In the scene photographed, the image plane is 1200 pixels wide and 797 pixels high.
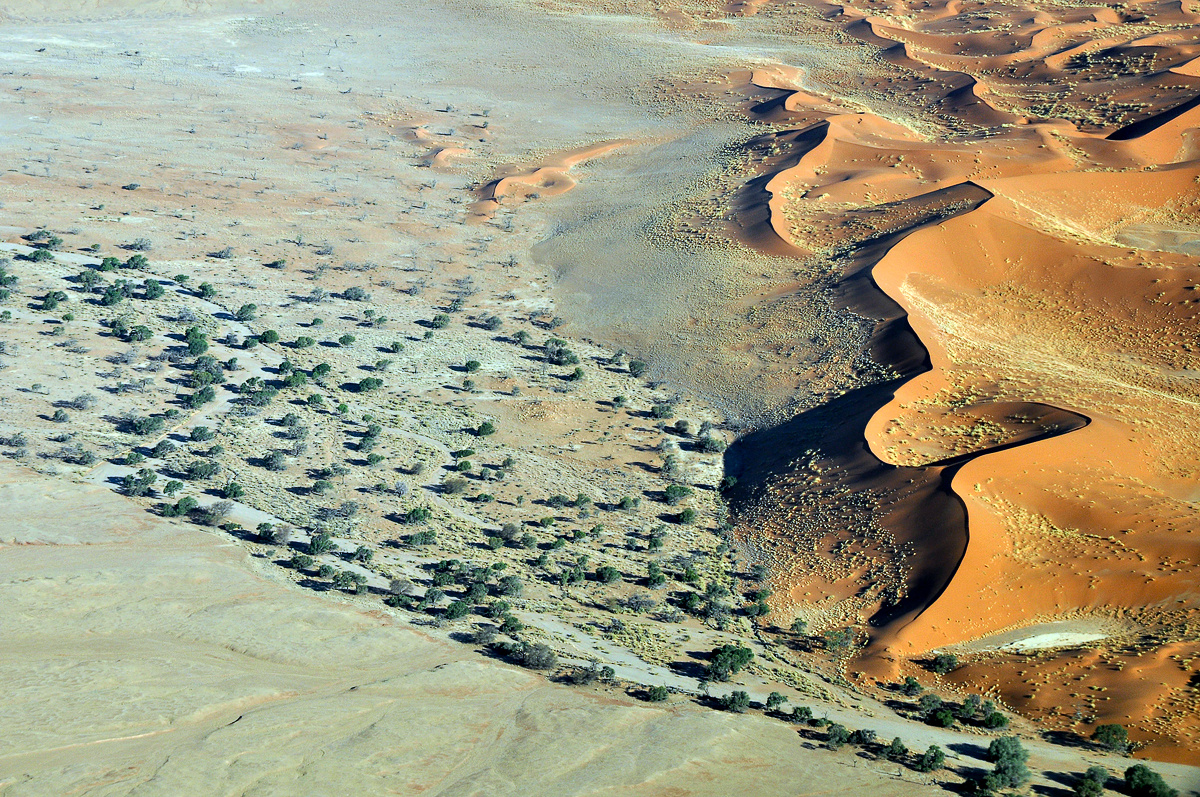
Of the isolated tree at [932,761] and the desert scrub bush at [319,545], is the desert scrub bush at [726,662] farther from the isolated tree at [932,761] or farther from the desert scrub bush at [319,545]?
the desert scrub bush at [319,545]

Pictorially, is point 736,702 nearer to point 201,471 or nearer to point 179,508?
point 179,508

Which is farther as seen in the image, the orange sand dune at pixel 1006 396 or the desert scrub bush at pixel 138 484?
the desert scrub bush at pixel 138 484

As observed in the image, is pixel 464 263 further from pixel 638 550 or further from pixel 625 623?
pixel 625 623

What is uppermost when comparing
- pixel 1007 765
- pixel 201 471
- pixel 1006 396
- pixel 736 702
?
pixel 1006 396

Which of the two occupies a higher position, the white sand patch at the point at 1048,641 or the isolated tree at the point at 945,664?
the white sand patch at the point at 1048,641

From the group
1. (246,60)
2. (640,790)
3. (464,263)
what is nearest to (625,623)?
(640,790)

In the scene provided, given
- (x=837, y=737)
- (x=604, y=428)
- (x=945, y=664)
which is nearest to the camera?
(x=837, y=737)

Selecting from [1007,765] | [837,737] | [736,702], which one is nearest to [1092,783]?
[1007,765]

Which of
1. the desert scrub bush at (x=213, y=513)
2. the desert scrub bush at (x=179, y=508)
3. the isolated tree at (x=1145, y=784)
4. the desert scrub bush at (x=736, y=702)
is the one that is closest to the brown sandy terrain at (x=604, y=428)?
the desert scrub bush at (x=213, y=513)

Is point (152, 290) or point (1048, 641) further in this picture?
point (152, 290)

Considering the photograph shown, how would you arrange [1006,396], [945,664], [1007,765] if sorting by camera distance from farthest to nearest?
1. [1006,396]
2. [945,664]
3. [1007,765]

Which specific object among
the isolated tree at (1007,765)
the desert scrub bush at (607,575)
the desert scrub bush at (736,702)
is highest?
the isolated tree at (1007,765)
